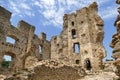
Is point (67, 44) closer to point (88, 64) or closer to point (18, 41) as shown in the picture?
point (88, 64)

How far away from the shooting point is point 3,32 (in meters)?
18.1

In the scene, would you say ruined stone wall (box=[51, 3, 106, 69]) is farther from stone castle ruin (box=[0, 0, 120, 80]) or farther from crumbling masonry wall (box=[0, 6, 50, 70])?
crumbling masonry wall (box=[0, 6, 50, 70])

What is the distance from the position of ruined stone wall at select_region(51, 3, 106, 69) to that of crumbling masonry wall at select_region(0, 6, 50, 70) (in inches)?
189

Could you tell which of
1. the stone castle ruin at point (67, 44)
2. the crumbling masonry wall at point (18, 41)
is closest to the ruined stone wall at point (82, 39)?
the stone castle ruin at point (67, 44)

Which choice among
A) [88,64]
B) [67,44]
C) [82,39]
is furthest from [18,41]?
[88,64]

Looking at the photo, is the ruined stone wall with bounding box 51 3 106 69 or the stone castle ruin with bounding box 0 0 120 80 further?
the ruined stone wall with bounding box 51 3 106 69

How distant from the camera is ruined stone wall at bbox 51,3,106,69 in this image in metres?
23.2

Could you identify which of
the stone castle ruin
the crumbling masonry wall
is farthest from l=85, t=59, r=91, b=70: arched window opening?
the crumbling masonry wall

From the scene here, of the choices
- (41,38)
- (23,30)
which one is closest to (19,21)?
(23,30)

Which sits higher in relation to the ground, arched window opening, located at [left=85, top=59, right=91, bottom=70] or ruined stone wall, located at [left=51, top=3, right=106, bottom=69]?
ruined stone wall, located at [left=51, top=3, right=106, bottom=69]

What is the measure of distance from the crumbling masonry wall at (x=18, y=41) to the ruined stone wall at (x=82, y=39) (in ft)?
15.8

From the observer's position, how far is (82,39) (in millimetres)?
24750

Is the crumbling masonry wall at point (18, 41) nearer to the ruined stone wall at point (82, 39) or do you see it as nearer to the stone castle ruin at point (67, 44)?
the stone castle ruin at point (67, 44)

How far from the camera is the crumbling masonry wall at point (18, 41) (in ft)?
59.4
